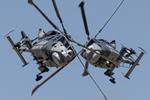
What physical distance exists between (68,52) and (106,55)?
2498 millimetres

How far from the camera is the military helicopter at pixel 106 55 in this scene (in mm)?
45500

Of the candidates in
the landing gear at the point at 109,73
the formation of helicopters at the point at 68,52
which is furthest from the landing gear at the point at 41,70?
the landing gear at the point at 109,73

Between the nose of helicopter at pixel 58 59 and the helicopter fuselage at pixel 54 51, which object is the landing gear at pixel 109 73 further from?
the nose of helicopter at pixel 58 59

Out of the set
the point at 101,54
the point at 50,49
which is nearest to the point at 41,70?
the point at 50,49

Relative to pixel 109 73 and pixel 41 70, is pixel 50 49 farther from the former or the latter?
pixel 109 73

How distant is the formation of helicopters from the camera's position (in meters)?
45.0

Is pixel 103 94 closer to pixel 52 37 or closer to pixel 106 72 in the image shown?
pixel 106 72

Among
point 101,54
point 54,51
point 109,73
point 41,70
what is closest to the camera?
point 54,51

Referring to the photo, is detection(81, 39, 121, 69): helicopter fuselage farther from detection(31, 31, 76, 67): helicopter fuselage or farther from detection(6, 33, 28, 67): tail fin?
detection(6, 33, 28, 67): tail fin

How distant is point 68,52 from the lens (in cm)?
4531

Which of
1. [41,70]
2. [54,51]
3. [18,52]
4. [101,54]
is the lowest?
[101,54]

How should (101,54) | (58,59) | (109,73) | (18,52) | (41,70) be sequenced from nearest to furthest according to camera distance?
1. (58,59)
2. (101,54)
3. (41,70)
4. (109,73)
5. (18,52)

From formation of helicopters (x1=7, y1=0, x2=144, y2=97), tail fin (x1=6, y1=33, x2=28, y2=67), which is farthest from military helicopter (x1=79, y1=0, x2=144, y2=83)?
tail fin (x1=6, y1=33, x2=28, y2=67)

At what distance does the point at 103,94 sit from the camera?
4516 cm
